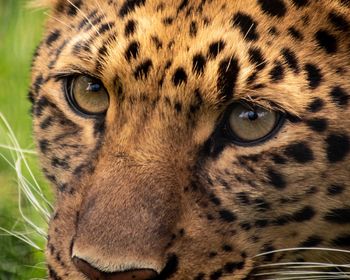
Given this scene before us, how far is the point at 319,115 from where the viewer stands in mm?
5109

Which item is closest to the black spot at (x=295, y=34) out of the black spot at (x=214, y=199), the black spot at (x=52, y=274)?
the black spot at (x=214, y=199)

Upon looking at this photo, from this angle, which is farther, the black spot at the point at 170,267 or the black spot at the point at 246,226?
the black spot at the point at 246,226

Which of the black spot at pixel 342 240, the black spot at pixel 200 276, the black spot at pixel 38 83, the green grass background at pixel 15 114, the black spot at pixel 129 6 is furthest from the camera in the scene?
the green grass background at pixel 15 114

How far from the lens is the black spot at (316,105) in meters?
5.10

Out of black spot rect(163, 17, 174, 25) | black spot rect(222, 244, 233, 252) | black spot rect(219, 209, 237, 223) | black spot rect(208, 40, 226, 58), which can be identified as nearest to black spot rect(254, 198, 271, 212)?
black spot rect(219, 209, 237, 223)

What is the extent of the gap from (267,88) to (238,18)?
411 millimetres

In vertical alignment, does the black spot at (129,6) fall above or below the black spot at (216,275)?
above

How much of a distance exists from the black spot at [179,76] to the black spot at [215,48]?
0.49 ft

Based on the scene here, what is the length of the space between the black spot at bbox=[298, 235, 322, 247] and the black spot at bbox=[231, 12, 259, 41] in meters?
1.03

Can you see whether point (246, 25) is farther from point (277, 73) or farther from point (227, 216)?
point (227, 216)

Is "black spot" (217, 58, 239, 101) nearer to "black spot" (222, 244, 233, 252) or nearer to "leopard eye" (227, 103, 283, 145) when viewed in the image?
"leopard eye" (227, 103, 283, 145)

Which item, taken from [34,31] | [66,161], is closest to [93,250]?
[66,161]

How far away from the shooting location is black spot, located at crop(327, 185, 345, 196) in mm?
5160

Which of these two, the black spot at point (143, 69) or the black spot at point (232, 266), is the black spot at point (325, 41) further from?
the black spot at point (232, 266)
